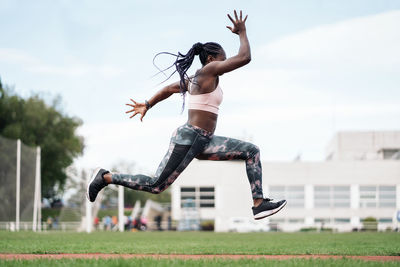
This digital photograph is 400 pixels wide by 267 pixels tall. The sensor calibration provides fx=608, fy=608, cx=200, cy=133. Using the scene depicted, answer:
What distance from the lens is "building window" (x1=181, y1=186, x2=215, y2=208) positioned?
6631cm

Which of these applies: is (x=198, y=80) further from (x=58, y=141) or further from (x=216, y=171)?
(x=216, y=171)

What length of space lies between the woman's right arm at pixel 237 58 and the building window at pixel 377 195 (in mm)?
61175

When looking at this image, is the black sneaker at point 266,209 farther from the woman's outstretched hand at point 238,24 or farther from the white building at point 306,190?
the white building at point 306,190

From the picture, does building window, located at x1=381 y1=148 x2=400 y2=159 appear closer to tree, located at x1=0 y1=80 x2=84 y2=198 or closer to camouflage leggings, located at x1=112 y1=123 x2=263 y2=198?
tree, located at x1=0 y1=80 x2=84 y2=198

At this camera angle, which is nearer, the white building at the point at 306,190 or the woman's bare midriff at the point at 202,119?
the woman's bare midriff at the point at 202,119

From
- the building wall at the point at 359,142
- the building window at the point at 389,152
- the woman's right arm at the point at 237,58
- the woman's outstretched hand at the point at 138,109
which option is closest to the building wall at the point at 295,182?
the building window at the point at 389,152

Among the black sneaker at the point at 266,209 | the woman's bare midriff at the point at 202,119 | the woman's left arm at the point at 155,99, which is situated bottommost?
the black sneaker at the point at 266,209

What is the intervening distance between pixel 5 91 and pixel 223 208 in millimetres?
25970

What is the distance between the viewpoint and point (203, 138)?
6.66 meters

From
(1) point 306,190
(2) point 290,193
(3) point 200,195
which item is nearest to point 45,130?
(3) point 200,195

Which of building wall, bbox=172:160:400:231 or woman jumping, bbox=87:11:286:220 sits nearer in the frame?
woman jumping, bbox=87:11:286:220

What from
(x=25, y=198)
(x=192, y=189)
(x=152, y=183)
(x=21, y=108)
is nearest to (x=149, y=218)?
(x=192, y=189)

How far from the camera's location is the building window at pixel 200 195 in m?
66.3

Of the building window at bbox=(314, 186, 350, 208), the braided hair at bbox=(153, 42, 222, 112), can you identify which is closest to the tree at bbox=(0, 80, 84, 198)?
the building window at bbox=(314, 186, 350, 208)
